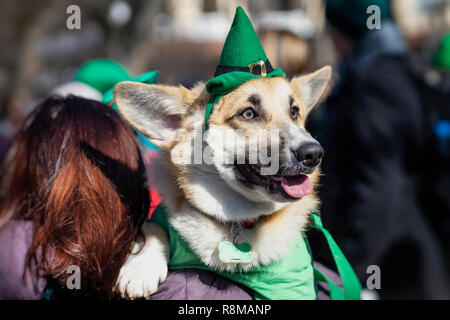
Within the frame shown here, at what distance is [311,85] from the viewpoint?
7.59 ft

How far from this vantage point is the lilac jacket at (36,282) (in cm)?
179

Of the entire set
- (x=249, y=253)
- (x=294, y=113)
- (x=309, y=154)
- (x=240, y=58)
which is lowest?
(x=249, y=253)

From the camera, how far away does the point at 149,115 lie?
6.90 ft

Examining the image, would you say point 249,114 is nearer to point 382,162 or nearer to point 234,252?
point 234,252

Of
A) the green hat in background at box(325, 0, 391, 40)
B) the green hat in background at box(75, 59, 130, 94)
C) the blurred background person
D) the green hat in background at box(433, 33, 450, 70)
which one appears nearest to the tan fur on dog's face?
the blurred background person

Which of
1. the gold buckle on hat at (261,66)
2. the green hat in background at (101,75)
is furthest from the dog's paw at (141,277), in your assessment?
the green hat in background at (101,75)

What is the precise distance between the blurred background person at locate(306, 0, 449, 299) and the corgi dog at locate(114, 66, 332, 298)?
1.31 metres

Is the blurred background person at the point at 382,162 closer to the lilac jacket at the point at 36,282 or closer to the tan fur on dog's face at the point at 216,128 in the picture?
the tan fur on dog's face at the point at 216,128

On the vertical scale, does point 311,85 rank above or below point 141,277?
above

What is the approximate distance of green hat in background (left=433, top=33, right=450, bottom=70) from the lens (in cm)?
548

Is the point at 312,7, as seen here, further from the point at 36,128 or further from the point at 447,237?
the point at 36,128

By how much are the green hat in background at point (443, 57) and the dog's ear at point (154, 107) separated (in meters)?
4.52

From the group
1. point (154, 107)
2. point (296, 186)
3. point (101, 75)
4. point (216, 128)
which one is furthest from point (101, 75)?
point (296, 186)

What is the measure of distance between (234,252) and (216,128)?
0.58 metres
